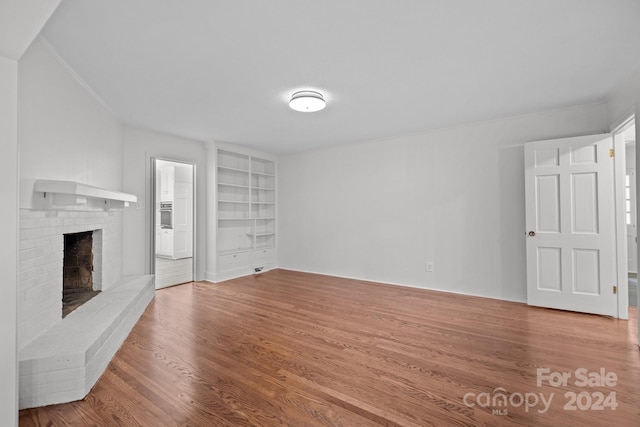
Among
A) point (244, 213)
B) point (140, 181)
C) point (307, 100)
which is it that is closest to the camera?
point (307, 100)

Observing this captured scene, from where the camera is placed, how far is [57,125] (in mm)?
2418

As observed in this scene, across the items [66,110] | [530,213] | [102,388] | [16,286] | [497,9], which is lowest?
[102,388]

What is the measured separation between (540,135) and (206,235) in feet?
17.4

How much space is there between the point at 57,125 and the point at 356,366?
3.23 metres

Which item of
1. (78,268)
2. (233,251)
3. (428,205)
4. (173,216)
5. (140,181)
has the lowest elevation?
(233,251)

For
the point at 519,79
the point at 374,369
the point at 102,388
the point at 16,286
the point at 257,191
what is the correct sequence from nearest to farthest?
the point at 16,286, the point at 102,388, the point at 374,369, the point at 519,79, the point at 257,191

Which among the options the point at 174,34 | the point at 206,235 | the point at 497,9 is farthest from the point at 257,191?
the point at 497,9

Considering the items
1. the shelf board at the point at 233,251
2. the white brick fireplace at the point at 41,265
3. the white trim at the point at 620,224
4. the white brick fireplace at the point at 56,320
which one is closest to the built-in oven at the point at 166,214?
the shelf board at the point at 233,251

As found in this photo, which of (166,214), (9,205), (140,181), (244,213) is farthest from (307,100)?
(166,214)

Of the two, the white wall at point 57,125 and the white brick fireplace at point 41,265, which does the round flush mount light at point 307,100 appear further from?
the white brick fireplace at point 41,265

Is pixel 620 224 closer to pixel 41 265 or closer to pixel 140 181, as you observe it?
pixel 41 265

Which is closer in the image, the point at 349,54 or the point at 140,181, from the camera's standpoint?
the point at 349,54

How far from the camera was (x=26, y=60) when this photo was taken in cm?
200

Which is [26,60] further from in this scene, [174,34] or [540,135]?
[540,135]
